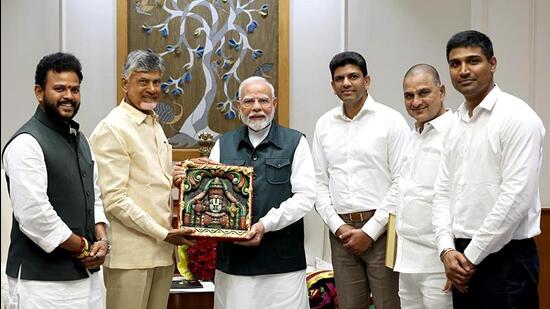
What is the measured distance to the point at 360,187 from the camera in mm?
3338

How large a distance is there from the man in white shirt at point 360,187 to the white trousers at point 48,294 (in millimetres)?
1374

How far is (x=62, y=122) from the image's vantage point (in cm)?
251

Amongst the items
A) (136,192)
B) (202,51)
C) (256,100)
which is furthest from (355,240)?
(202,51)

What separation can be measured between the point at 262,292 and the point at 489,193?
121cm

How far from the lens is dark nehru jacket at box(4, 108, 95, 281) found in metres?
2.38

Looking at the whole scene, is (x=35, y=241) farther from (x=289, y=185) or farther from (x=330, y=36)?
(x=330, y=36)

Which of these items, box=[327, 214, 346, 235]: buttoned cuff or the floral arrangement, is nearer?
box=[327, 214, 346, 235]: buttoned cuff

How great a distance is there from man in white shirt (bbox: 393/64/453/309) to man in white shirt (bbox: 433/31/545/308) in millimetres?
264

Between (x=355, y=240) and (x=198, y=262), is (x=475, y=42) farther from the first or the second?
(x=198, y=262)

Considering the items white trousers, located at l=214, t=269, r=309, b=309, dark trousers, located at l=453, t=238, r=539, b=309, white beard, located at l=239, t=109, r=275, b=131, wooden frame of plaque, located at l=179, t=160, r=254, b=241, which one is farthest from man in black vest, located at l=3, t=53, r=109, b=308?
dark trousers, located at l=453, t=238, r=539, b=309

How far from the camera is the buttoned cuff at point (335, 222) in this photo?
10.9ft

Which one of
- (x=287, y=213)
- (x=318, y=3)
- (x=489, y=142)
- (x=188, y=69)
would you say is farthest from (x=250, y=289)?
(x=318, y=3)

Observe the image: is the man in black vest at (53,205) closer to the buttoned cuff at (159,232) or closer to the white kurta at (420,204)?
the buttoned cuff at (159,232)

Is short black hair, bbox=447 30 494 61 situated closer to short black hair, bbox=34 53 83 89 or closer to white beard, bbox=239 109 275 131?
white beard, bbox=239 109 275 131
